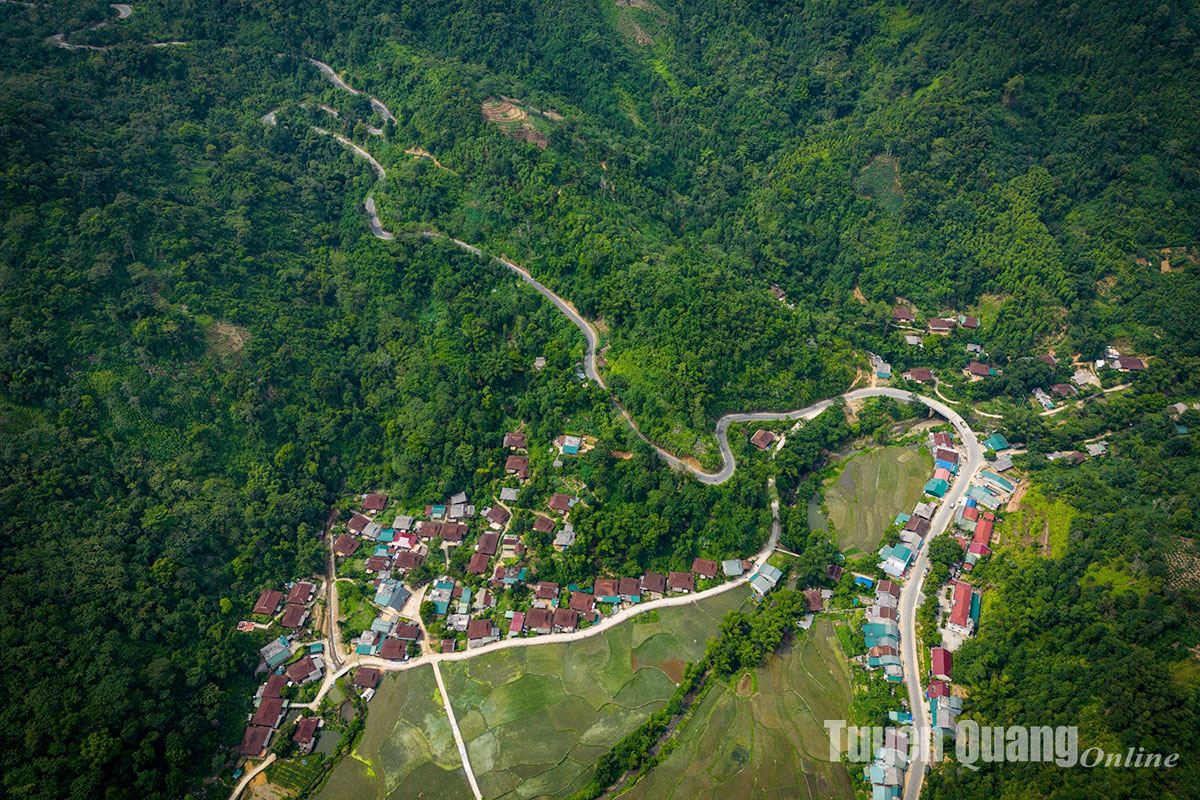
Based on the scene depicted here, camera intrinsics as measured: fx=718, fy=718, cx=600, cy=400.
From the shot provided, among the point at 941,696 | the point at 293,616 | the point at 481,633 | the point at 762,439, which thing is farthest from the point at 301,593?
the point at 941,696

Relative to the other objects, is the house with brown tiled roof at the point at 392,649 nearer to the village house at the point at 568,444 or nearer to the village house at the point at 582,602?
the village house at the point at 582,602

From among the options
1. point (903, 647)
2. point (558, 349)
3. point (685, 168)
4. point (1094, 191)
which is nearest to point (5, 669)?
point (558, 349)

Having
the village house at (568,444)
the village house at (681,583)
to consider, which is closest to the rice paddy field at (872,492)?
the village house at (681,583)

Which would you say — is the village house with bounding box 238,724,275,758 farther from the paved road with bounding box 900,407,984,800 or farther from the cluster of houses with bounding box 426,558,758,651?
the paved road with bounding box 900,407,984,800

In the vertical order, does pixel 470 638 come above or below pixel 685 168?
below

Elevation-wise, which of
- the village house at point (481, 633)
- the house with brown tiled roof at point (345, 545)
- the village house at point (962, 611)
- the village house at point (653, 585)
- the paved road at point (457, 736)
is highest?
the village house at point (962, 611)

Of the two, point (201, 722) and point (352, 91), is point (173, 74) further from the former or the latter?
point (201, 722)

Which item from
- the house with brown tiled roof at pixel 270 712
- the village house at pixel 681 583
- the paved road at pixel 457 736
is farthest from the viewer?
the village house at pixel 681 583
